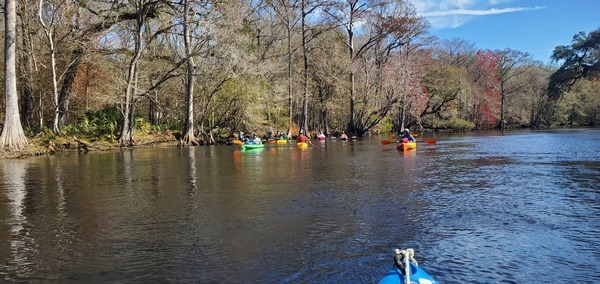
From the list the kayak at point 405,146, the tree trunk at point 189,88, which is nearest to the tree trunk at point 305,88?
the tree trunk at point 189,88

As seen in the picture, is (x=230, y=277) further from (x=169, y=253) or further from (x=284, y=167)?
(x=284, y=167)

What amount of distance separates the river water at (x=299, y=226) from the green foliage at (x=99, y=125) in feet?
52.7

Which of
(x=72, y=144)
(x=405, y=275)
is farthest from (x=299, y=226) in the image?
(x=72, y=144)

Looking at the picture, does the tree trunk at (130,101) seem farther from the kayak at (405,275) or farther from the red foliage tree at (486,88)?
the red foliage tree at (486,88)

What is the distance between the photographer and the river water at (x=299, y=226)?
20.6 ft

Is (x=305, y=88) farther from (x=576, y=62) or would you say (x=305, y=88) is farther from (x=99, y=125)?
(x=576, y=62)

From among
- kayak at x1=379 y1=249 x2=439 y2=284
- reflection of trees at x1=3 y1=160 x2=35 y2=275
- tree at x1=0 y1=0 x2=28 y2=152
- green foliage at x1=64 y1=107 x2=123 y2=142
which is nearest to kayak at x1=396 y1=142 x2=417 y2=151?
reflection of trees at x1=3 y1=160 x2=35 y2=275

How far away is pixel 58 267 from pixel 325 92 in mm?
46099

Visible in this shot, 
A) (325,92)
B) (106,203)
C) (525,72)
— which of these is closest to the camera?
(106,203)

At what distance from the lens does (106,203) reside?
11102 mm

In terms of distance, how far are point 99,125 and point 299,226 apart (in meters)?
28.2

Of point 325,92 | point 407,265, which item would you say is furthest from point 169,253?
point 325,92

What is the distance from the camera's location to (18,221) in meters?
9.28

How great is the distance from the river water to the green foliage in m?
16.1
